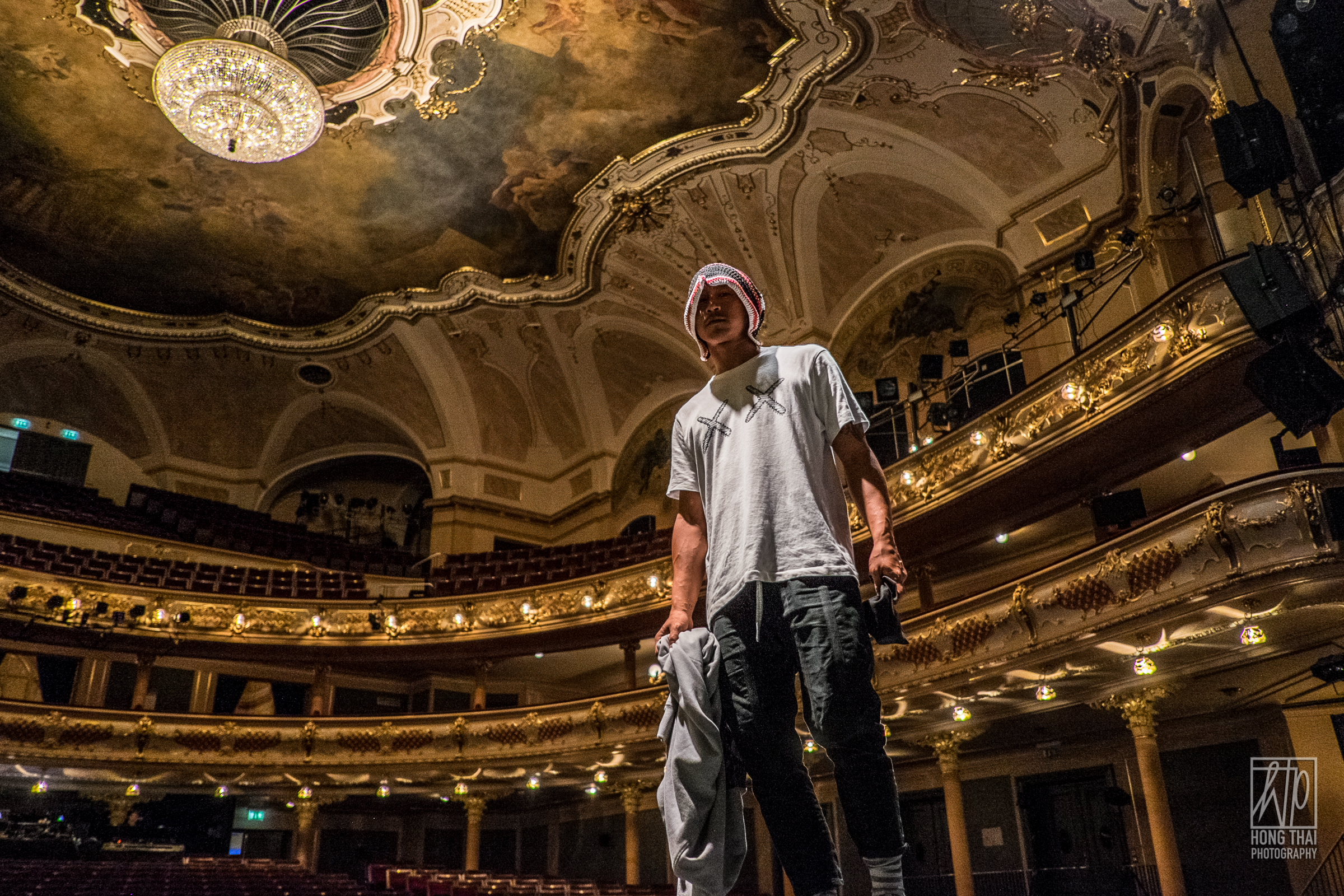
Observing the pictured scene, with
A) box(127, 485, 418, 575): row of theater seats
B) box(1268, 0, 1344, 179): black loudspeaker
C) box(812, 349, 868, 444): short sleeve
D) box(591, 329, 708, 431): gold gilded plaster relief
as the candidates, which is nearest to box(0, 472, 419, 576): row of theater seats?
box(127, 485, 418, 575): row of theater seats

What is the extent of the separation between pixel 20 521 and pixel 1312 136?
21.4 meters

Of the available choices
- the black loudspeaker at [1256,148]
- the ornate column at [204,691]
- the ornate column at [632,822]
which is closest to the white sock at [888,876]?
the black loudspeaker at [1256,148]

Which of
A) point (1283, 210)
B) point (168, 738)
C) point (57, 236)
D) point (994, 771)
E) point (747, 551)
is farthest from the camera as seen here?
point (57, 236)

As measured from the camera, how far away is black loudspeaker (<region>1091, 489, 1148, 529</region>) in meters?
11.8

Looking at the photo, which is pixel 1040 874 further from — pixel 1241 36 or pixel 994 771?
pixel 1241 36

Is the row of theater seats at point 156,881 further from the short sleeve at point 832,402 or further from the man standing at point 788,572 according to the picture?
the short sleeve at point 832,402

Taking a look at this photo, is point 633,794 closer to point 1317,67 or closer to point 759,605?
point 1317,67

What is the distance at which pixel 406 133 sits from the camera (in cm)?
1548

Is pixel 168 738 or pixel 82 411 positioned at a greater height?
pixel 82 411

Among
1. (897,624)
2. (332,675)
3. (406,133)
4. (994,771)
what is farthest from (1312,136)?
(332,675)

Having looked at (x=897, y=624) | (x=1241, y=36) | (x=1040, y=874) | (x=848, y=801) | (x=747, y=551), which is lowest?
(x=1040, y=874)

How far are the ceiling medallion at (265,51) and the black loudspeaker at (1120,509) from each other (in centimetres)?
1084

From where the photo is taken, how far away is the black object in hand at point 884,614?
1918 millimetres

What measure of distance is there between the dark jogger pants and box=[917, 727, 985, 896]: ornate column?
1175 cm
